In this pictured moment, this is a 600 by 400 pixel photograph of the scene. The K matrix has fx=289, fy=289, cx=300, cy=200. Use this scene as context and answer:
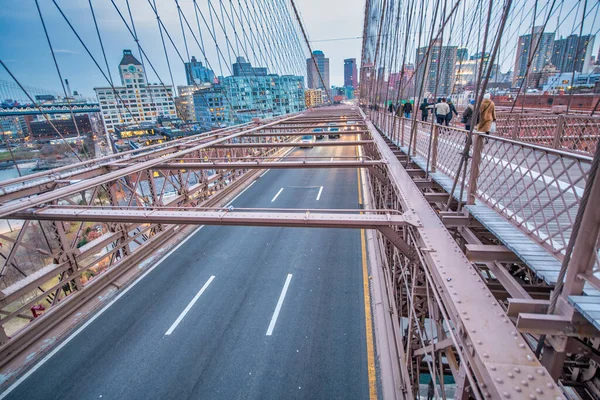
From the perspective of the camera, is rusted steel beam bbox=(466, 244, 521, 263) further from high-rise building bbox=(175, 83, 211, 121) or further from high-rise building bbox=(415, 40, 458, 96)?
high-rise building bbox=(175, 83, 211, 121)

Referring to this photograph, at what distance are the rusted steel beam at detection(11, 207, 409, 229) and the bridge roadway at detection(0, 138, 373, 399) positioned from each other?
412 cm

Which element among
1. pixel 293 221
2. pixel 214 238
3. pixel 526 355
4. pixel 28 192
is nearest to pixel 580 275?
pixel 526 355

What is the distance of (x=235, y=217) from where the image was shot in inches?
194

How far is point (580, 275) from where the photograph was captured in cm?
231

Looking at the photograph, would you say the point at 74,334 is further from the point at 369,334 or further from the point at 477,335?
the point at 477,335

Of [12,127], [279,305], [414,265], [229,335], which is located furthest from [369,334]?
[12,127]

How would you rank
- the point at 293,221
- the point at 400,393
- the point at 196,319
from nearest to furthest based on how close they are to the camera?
the point at 293,221 < the point at 400,393 < the point at 196,319

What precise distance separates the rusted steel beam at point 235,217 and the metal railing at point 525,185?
1579mm

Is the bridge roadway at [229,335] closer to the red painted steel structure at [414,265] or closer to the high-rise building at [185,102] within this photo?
the red painted steel structure at [414,265]

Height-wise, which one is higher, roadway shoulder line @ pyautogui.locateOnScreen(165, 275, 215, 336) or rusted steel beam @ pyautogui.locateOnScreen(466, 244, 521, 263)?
rusted steel beam @ pyautogui.locateOnScreen(466, 244, 521, 263)

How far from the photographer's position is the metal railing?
3203 millimetres

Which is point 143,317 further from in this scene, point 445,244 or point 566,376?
point 566,376

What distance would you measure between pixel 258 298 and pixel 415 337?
5.33m

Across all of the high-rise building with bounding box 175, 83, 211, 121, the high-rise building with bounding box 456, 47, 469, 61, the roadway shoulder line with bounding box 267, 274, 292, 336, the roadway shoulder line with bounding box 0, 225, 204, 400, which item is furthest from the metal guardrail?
the high-rise building with bounding box 175, 83, 211, 121
